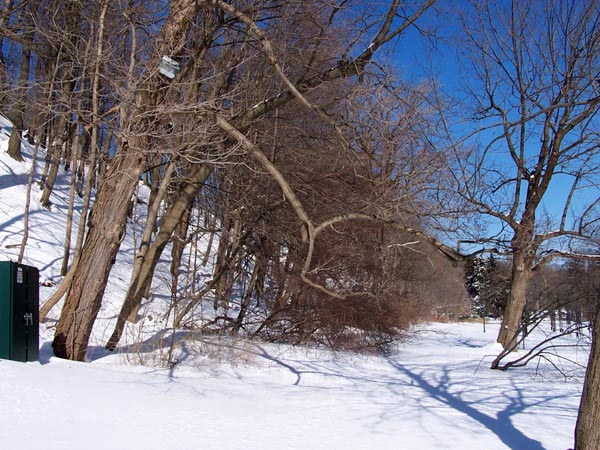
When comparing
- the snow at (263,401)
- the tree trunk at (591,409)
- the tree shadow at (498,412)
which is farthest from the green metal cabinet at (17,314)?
the tree trunk at (591,409)

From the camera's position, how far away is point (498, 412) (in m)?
A: 6.89

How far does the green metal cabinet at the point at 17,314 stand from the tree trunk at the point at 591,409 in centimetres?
535

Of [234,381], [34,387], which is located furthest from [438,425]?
[34,387]

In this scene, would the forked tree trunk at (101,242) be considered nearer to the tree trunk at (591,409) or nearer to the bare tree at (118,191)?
the bare tree at (118,191)

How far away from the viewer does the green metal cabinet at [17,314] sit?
5.82 metres

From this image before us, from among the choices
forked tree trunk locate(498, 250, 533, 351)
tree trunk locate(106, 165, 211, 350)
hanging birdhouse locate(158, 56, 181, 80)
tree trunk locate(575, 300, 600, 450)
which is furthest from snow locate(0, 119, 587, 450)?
hanging birdhouse locate(158, 56, 181, 80)

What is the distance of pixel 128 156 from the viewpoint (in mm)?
7867

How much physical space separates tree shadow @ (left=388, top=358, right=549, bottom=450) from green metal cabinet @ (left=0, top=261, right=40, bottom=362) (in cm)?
492

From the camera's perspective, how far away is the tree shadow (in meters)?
5.55

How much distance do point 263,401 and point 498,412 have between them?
2.86 metres

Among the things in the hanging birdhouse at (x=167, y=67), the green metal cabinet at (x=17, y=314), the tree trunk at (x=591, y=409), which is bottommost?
the tree trunk at (x=591, y=409)

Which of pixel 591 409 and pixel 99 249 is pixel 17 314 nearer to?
pixel 99 249

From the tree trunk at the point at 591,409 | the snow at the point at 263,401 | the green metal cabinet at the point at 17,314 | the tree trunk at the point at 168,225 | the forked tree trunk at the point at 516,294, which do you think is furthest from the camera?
the forked tree trunk at the point at 516,294

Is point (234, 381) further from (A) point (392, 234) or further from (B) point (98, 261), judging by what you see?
(A) point (392, 234)
